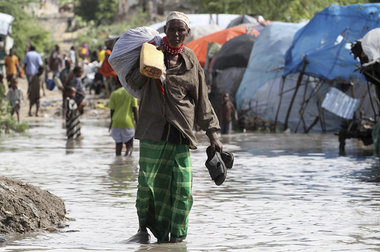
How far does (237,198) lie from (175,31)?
349cm

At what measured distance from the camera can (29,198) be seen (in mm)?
8070

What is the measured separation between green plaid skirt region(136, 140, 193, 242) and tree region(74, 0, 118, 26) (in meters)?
71.8

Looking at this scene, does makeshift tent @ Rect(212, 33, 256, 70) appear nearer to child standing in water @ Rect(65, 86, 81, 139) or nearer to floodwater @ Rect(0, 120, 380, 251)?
child standing in water @ Rect(65, 86, 81, 139)

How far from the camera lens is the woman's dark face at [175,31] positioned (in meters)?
7.20

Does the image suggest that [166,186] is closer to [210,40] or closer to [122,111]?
[122,111]

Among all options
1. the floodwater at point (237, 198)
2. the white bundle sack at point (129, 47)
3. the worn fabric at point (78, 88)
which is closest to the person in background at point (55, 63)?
the worn fabric at point (78, 88)

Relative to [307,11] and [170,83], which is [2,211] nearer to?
[170,83]

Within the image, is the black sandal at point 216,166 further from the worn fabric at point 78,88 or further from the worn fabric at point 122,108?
the worn fabric at point 78,88

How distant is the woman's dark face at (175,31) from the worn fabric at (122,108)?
7.35 meters

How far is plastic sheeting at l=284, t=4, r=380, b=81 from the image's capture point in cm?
2203

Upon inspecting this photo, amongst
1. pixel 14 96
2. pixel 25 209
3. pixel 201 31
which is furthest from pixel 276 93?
pixel 25 209

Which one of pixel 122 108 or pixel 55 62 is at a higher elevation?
pixel 122 108

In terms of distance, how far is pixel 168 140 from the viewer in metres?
7.19

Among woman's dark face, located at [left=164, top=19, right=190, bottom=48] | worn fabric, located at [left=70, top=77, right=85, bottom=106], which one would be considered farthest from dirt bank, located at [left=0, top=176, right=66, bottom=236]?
worn fabric, located at [left=70, top=77, right=85, bottom=106]
